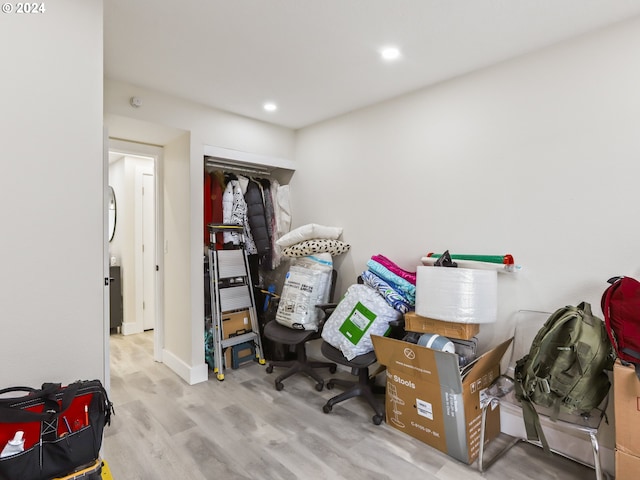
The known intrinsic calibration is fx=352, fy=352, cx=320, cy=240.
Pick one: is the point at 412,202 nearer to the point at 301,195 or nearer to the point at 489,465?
the point at 301,195

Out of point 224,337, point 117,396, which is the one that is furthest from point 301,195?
point 117,396

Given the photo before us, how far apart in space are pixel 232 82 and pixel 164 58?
20.1 inches

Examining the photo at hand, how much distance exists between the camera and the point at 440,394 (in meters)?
2.08

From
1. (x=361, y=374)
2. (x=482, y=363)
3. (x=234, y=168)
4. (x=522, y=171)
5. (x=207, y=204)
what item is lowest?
(x=361, y=374)

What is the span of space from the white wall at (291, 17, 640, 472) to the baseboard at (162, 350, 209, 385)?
174 centimetres

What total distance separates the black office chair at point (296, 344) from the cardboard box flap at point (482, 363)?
131cm

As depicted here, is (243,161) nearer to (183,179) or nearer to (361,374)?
(183,179)

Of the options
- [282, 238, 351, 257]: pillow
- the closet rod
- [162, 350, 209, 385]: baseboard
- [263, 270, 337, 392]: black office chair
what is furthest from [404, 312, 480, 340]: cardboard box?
the closet rod

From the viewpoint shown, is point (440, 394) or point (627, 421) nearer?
point (627, 421)

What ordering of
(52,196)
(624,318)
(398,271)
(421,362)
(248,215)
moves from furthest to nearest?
(248,215) → (398,271) → (421,362) → (624,318) → (52,196)

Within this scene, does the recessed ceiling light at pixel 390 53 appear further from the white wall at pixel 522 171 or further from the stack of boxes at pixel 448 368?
the stack of boxes at pixel 448 368

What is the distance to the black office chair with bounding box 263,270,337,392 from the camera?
9.62ft

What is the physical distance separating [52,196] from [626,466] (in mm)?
2846

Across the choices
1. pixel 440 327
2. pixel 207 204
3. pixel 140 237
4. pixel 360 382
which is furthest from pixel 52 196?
pixel 140 237
